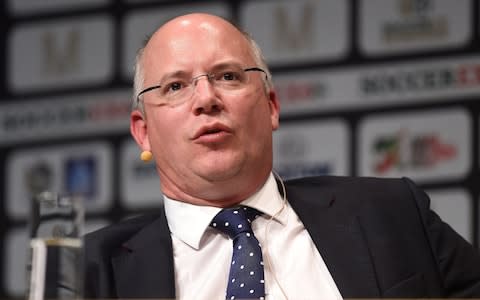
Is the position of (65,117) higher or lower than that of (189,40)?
lower

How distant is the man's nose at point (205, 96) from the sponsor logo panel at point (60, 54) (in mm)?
1456

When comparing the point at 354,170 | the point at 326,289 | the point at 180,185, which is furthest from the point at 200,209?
the point at 354,170

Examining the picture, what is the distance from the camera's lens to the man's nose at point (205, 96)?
225cm

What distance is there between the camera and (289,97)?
136 inches

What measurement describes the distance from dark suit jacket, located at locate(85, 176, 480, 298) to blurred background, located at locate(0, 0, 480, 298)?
0.91 m

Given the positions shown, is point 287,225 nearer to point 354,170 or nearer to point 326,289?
point 326,289

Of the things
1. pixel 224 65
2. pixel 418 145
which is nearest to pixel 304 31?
pixel 418 145

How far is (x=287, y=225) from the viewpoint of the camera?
2311 mm

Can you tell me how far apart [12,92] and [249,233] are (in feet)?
5.91

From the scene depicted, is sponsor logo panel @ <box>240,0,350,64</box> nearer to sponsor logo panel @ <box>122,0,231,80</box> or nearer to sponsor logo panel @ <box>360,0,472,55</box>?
sponsor logo panel @ <box>360,0,472,55</box>

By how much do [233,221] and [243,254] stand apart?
98mm

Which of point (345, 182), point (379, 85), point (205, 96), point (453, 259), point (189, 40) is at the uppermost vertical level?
point (189, 40)

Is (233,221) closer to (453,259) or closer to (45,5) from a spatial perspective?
(453,259)

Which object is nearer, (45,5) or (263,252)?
(263,252)
